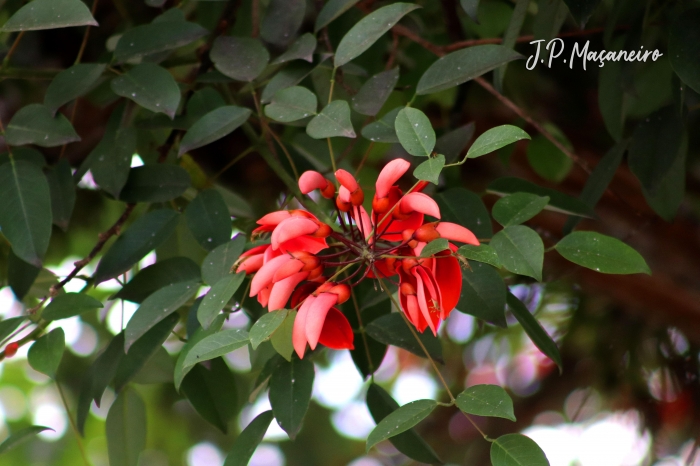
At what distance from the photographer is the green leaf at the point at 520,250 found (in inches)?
15.9

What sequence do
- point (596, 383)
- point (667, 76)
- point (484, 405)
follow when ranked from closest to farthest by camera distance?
point (484, 405), point (667, 76), point (596, 383)

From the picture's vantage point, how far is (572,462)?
1280 millimetres

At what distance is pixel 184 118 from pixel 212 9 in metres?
0.33

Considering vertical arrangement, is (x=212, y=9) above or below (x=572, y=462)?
above

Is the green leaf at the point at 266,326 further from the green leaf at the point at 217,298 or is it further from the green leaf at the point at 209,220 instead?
the green leaf at the point at 209,220

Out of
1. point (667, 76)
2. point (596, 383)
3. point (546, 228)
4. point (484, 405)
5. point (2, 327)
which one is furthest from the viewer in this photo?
point (596, 383)

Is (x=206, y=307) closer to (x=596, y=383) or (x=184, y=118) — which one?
(x=184, y=118)

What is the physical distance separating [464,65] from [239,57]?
0.65ft

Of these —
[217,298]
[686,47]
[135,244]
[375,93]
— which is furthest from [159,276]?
[686,47]

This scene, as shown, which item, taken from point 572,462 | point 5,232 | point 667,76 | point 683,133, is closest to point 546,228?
point 667,76

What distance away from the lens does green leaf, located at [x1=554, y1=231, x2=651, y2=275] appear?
43 centimetres

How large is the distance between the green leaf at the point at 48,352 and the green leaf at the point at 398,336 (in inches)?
9.5

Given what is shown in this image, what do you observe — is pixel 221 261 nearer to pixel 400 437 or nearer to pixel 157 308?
pixel 157 308

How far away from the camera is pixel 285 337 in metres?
0.45
